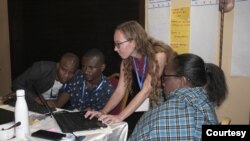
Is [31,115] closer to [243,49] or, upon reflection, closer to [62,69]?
[62,69]

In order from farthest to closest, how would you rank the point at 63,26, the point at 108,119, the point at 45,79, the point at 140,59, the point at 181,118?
the point at 63,26
the point at 45,79
the point at 140,59
the point at 108,119
the point at 181,118

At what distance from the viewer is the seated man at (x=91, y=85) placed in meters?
2.47

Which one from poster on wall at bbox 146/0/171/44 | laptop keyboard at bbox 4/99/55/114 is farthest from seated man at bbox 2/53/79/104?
poster on wall at bbox 146/0/171/44

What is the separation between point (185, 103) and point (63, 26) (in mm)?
2505

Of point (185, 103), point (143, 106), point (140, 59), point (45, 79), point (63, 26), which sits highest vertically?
point (63, 26)

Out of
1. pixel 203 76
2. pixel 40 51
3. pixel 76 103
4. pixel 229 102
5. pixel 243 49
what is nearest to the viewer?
pixel 203 76

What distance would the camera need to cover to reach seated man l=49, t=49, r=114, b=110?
2.47 meters

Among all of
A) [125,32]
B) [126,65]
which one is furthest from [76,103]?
[125,32]

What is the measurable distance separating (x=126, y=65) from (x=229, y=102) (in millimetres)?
833

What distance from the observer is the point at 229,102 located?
2.36 m

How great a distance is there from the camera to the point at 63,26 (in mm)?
3588

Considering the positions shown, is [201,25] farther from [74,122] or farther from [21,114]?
[21,114]

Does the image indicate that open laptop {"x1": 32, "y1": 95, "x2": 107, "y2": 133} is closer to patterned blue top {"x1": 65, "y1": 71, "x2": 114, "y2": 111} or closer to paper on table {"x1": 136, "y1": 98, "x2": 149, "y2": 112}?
paper on table {"x1": 136, "y1": 98, "x2": 149, "y2": 112}

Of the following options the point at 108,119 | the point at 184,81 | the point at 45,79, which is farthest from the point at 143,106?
the point at 45,79
